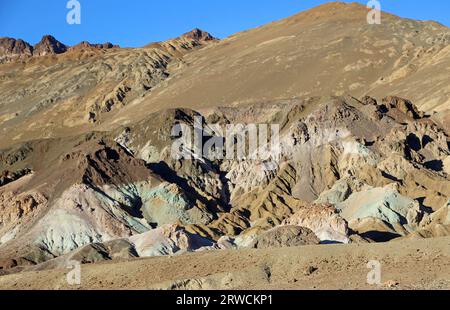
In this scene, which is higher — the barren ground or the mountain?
the mountain

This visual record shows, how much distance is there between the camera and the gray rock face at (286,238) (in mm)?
Answer: 66000

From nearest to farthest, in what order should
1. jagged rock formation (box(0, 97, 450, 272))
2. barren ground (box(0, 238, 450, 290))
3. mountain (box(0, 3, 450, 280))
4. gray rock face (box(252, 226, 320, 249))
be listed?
barren ground (box(0, 238, 450, 290))
gray rock face (box(252, 226, 320, 249))
mountain (box(0, 3, 450, 280))
jagged rock formation (box(0, 97, 450, 272))

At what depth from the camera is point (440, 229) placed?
8531cm

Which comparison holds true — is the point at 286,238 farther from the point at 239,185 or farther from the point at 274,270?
the point at 239,185

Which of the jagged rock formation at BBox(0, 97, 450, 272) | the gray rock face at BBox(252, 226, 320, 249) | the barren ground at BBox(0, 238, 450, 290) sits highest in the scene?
the jagged rock formation at BBox(0, 97, 450, 272)

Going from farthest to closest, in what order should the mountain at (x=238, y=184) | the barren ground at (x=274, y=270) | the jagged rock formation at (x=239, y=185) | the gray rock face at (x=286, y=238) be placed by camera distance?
the jagged rock formation at (x=239, y=185) → the mountain at (x=238, y=184) → the gray rock face at (x=286, y=238) → the barren ground at (x=274, y=270)

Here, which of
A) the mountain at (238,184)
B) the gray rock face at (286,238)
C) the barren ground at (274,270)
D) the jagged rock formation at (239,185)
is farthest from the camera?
the jagged rock formation at (239,185)

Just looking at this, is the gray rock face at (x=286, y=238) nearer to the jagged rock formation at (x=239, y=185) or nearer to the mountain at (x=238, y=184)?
the mountain at (x=238, y=184)

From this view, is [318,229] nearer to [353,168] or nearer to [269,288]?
[353,168]

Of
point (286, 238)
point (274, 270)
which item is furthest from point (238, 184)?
point (274, 270)

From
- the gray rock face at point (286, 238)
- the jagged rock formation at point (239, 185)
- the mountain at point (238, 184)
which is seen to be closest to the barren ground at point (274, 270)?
the gray rock face at point (286, 238)

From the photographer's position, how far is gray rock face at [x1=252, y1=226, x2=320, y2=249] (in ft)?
217

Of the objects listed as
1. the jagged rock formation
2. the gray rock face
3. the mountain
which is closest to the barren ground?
the gray rock face

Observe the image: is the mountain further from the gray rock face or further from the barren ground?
the barren ground
